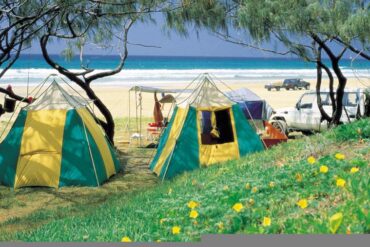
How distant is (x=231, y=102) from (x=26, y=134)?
3585mm

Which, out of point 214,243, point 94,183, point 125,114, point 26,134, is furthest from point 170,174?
point 125,114

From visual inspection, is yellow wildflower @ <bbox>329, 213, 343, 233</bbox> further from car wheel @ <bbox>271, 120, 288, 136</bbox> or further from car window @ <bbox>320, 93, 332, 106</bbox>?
car window @ <bbox>320, 93, 332, 106</bbox>

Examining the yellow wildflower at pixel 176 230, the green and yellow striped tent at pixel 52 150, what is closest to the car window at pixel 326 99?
the green and yellow striped tent at pixel 52 150

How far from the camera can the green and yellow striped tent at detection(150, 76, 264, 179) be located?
983 centimetres

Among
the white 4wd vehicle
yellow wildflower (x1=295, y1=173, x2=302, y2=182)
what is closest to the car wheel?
the white 4wd vehicle

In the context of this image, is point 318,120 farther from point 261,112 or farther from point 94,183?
point 94,183

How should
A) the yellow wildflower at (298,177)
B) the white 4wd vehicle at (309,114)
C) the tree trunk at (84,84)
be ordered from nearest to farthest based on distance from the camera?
the yellow wildflower at (298,177) < the tree trunk at (84,84) < the white 4wd vehicle at (309,114)

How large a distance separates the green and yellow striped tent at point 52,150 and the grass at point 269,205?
169 inches

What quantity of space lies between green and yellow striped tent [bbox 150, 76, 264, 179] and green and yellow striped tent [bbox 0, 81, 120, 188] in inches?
44.2

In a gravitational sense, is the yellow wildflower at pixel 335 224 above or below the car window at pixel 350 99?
above

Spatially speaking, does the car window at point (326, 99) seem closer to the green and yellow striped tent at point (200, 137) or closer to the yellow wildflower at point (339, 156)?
the green and yellow striped tent at point (200, 137)

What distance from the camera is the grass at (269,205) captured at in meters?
3.11

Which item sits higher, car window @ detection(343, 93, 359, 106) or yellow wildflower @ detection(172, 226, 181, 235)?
yellow wildflower @ detection(172, 226, 181, 235)

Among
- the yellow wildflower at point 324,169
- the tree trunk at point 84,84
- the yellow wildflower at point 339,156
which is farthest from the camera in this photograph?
the tree trunk at point 84,84
